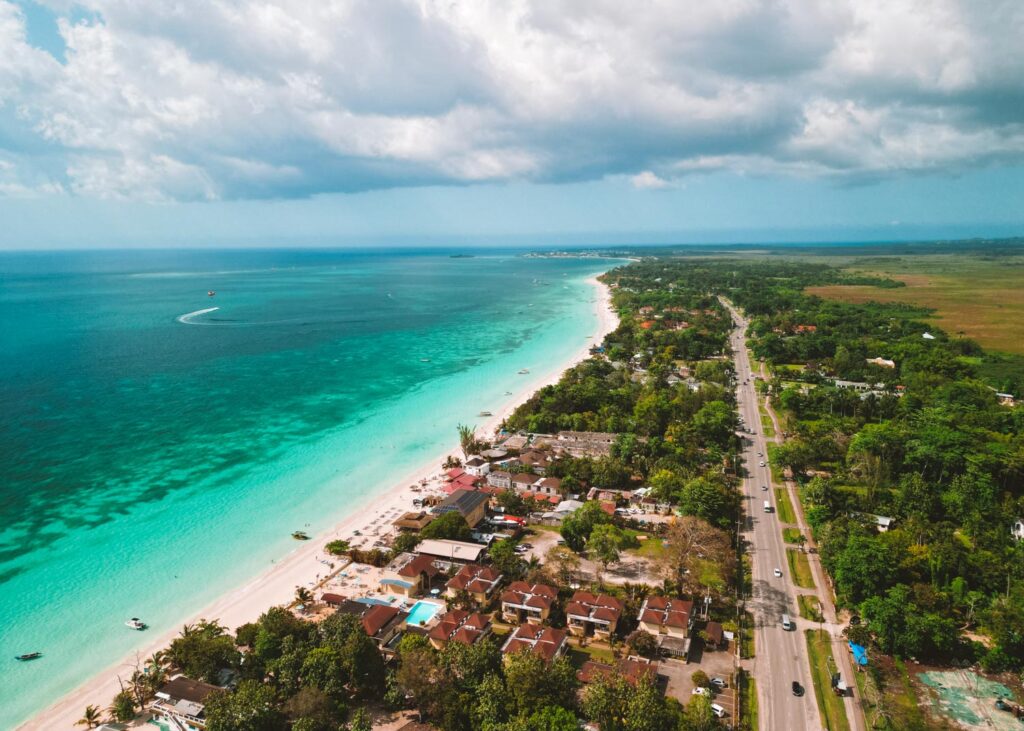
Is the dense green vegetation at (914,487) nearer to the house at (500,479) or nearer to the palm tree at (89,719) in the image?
the house at (500,479)

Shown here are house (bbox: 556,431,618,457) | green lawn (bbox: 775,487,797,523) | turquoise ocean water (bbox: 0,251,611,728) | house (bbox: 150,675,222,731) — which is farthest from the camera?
house (bbox: 556,431,618,457)

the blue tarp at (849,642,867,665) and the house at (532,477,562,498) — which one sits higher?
the house at (532,477,562,498)

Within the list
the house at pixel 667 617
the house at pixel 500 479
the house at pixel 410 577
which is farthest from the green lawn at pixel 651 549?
the house at pixel 410 577

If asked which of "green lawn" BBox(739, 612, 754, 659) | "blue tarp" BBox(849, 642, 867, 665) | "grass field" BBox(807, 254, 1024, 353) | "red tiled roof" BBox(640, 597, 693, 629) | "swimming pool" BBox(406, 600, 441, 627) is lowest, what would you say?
"green lawn" BBox(739, 612, 754, 659)

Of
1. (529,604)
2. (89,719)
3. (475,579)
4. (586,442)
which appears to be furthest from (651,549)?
(89,719)

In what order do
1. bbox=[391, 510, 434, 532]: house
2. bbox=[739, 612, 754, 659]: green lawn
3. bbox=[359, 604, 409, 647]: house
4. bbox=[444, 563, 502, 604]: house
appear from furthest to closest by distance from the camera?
1. bbox=[391, 510, 434, 532]: house
2. bbox=[444, 563, 502, 604]: house
3. bbox=[359, 604, 409, 647]: house
4. bbox=[739, 612, 754, 659]: green lawn

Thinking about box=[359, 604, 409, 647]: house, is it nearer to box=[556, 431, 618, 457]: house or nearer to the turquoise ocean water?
the turquoise ocean water

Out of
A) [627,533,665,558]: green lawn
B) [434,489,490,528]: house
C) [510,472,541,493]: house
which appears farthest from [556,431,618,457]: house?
[627,533,665,558]: green lawn
